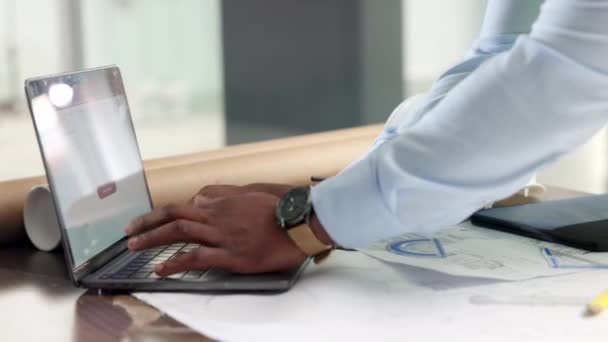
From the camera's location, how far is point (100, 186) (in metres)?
1.03

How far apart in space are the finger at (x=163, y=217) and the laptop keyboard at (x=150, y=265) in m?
0.03

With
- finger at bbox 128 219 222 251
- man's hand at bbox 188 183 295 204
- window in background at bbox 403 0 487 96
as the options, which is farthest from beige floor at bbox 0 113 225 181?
finger at bbox 128 219 222 251

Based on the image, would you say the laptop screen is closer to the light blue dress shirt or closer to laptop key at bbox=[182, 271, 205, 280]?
laptop key at bbox=[182, 271, 205, 280]

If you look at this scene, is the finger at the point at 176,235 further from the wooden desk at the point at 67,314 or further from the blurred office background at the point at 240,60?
the blurred office background at the point at 240,60

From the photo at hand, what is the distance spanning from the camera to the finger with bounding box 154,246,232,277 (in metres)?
0.90

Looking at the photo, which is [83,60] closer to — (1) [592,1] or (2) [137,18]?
(2) [137,18]

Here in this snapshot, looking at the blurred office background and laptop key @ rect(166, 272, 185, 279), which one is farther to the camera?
the blurred office background

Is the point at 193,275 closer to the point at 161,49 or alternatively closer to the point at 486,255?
the point at 486,255

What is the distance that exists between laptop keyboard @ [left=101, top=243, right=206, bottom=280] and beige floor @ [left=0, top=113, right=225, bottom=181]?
1.91 m

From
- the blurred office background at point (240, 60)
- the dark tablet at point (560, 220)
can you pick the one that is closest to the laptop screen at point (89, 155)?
the dark tablet at point (560, 220)

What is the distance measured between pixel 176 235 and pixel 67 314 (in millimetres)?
149

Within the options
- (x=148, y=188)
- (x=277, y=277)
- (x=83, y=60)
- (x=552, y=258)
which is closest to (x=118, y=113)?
(x=148, y=188)

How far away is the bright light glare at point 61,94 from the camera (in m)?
0.97

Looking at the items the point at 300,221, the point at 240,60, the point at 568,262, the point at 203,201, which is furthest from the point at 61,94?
the point at 240,60
